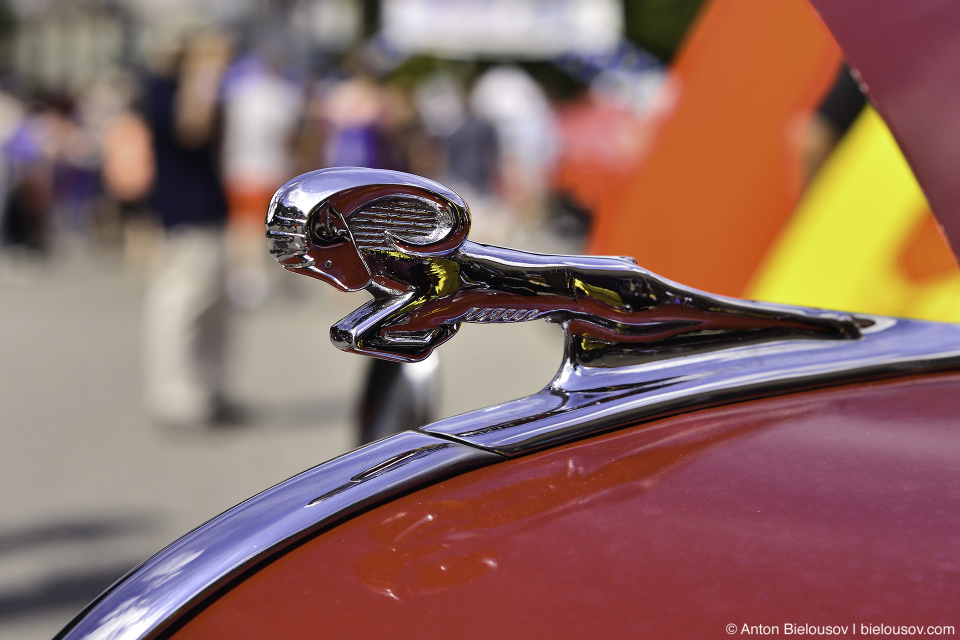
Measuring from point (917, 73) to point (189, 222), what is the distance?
4335 mm

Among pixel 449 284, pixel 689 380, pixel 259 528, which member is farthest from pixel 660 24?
pixel 259 528

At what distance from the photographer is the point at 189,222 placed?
4918 mm

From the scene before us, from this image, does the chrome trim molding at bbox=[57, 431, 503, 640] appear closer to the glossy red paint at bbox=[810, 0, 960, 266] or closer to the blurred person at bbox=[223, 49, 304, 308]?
the glossy red paint at bbox=[810, 0, 960, 266]

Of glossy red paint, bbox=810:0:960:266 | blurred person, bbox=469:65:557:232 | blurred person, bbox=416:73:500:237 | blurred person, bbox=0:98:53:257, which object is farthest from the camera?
blurred person, bbox=469:65:557:232

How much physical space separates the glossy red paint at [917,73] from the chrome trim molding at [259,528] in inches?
20.8

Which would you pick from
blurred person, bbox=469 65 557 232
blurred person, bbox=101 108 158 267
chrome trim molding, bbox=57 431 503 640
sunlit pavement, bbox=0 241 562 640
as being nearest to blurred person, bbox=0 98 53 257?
blurred person, bbox=101 108 158 267

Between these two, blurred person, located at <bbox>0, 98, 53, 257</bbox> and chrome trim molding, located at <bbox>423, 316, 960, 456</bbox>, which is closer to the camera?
chrome trim molding, located at <bbox>423, 316, 960, 456</bbox>

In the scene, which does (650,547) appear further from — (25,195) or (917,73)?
(25,195)

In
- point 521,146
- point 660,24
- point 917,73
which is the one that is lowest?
point 917,73

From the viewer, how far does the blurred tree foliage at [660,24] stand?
24000 mm

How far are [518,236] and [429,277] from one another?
454 inches

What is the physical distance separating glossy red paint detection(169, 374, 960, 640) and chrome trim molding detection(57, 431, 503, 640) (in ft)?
0.05

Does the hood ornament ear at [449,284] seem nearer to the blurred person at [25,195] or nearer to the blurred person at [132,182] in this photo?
the blurred person at [132,182]

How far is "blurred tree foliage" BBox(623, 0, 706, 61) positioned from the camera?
24000 millimetres
